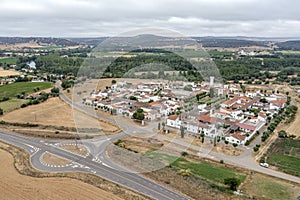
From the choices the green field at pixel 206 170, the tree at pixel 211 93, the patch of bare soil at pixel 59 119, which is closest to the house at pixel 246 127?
the green field at pixel 206 170

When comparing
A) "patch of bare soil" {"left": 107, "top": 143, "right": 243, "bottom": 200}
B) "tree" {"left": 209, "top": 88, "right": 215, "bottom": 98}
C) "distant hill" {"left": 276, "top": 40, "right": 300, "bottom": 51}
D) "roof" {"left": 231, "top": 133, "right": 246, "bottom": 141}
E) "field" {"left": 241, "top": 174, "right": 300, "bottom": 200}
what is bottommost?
"field" {"left": 241, "top": 174, "right": 300, "bottom": 200}

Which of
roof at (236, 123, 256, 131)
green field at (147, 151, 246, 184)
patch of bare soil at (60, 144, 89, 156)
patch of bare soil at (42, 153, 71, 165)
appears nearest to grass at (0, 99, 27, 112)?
patch of bare soil at (60, 144, 89, 156)

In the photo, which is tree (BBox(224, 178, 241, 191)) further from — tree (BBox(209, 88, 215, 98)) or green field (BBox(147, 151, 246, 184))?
tree (BBox(209, 88, 215, 98))

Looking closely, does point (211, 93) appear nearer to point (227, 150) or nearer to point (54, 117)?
point (227, 150)

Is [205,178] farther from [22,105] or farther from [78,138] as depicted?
[22,105]

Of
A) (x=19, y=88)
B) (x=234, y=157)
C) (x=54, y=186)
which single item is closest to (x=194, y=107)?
(x=234, y=157)

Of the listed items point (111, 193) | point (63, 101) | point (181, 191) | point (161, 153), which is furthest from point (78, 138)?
point (63, 101)
